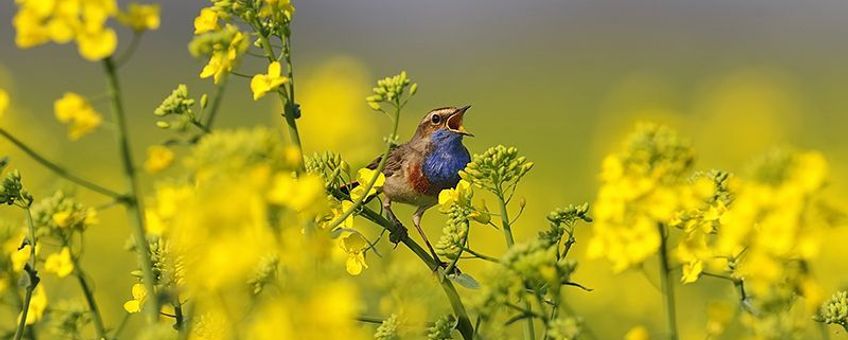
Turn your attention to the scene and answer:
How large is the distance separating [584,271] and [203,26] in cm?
645

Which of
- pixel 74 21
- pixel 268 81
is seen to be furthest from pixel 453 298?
pixel 74 21

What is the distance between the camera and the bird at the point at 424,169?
17.5ft

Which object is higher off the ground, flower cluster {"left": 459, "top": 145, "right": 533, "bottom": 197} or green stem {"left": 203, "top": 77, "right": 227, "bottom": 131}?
green stem {"left": 203, "top": 77, "right": 227, "bottom": 131}

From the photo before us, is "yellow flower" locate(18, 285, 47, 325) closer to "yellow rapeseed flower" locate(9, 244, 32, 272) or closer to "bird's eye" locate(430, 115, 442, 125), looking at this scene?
"yellow rapeseed flower" locate(9, 244, 32, 272)

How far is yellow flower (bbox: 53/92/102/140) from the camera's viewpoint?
2.41m

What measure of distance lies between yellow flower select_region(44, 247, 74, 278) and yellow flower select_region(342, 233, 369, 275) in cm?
82

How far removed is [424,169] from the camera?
539 centimetres

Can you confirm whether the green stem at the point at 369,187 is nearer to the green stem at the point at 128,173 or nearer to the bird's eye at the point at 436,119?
the green stem at the point at 128,173

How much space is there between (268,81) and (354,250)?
0.60m

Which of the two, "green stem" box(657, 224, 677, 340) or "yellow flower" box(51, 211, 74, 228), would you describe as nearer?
"green stem" box(657, 224, 677, 340)

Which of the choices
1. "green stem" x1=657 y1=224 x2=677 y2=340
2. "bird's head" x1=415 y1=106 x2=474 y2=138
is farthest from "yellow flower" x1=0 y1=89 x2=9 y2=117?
"bird's head" x1=415 y1=106 x2=474 y2=138

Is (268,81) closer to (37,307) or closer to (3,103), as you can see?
(3,103)

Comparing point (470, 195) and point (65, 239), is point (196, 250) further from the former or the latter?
point (470, 195)

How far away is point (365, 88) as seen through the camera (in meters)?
15.1
